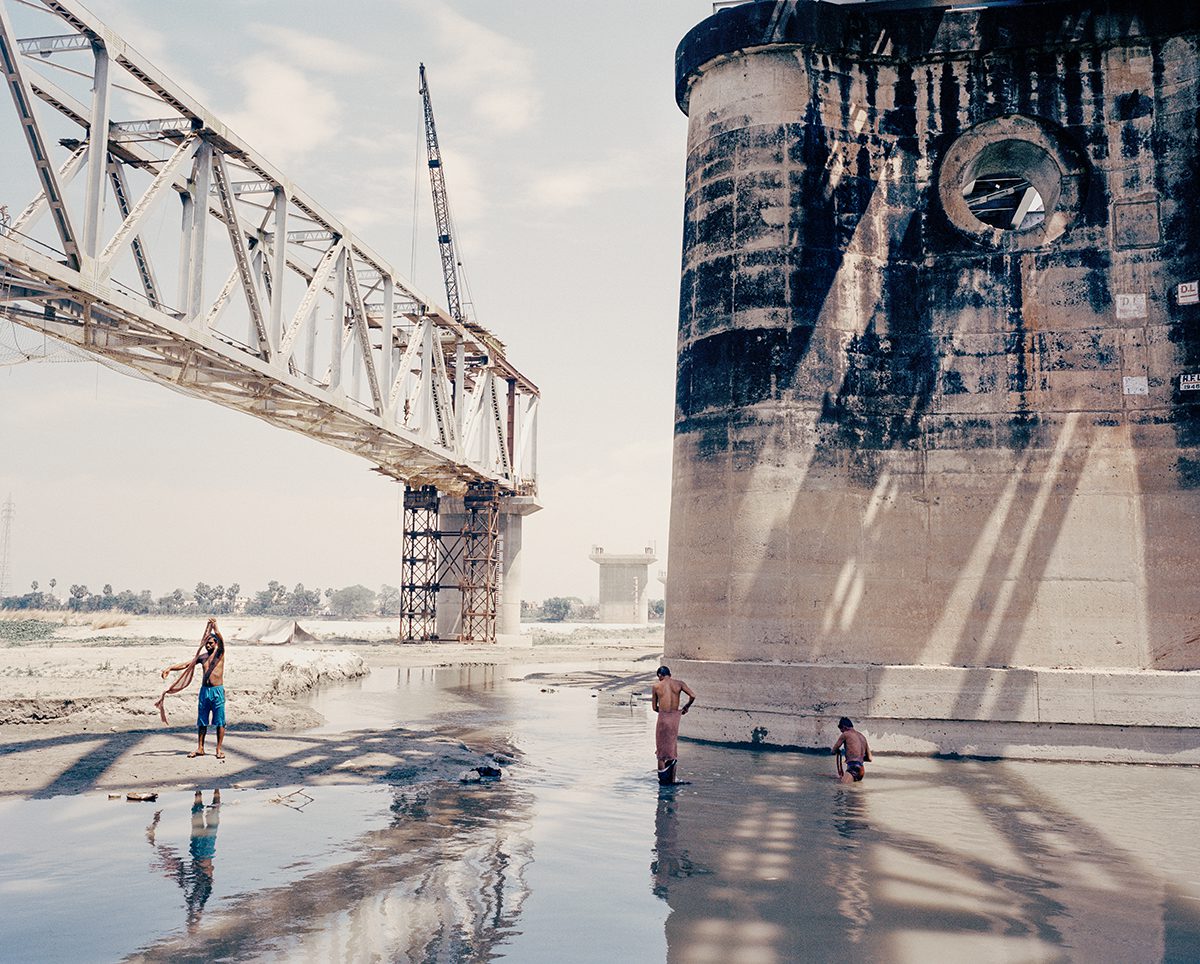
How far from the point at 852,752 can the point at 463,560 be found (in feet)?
164

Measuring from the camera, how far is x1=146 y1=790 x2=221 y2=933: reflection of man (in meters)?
7.38

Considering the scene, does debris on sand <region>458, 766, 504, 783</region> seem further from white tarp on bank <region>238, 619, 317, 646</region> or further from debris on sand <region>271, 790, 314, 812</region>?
white tarp on bank <region>238, 619, 317, 646</region>

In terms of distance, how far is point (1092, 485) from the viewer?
17328mm

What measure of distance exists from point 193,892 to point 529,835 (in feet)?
11.2

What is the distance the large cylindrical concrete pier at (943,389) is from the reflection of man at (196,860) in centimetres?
959

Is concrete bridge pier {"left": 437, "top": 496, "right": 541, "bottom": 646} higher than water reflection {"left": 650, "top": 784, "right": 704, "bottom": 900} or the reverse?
higher

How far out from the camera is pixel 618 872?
8664mm

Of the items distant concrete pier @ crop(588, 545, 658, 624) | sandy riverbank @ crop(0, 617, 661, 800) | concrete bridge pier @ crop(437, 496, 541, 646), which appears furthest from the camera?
distant concrete pier @ crop(588, 545, 658, 624)

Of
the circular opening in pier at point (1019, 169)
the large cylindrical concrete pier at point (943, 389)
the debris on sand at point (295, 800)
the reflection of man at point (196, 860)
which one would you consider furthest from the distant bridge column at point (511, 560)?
the reflection of man at point (196, 860)

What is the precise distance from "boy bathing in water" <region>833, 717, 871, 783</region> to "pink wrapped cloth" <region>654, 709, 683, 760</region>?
2.40 meters

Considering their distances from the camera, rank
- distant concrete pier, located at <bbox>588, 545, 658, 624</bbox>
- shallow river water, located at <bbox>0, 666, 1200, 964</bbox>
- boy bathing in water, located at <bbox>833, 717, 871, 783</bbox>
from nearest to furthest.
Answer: shallow river water, located at <bbox>0, 666, 1200, 964</bbox>
boy bathing in water, located at <bbox>833, 717, 871, 783</bbox>
distant concrete pier, located at <bbox>588, 545, 658, 624</bbox>

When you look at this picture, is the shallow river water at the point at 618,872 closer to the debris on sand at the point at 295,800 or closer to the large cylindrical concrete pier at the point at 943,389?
the debris on sand at the point at 295,800

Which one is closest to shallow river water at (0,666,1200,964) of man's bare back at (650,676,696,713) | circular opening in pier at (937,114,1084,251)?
man's bare back at (650,676,696,713)

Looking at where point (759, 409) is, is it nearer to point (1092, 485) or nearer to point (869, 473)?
point (869, 473)
